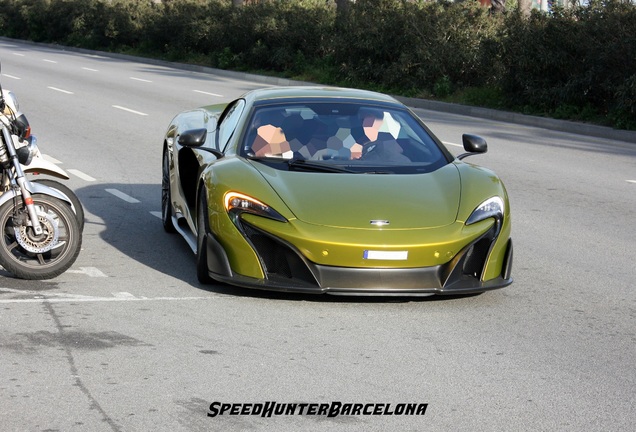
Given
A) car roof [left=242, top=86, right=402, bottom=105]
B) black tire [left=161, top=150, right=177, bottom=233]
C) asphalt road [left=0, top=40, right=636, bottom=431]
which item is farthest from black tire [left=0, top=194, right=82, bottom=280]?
black tire [left=161, top=150, right=177, bottom=233]

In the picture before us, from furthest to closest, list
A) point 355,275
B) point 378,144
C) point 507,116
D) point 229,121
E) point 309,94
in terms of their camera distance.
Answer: point 507,116, point 229,121, point 309,94, point 378,144, point 355,275

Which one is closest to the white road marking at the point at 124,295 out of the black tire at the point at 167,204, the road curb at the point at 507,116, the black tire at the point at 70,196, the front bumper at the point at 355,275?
the front bumper at the point at 355,275

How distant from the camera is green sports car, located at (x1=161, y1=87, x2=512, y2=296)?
7.02 m

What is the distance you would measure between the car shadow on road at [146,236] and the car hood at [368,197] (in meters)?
0.57

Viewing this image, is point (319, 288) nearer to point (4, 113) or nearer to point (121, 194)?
point (4, 113)

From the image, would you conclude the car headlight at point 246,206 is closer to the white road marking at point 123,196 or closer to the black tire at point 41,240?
the black tire at point 41,240

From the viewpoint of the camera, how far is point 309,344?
6.36 meters


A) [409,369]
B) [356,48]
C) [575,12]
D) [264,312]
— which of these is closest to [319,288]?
[264,312]

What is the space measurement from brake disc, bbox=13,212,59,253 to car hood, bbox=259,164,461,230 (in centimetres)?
146

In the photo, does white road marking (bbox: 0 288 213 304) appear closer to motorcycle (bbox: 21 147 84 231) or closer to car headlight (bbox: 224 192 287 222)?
car headlight (bbox: 224 192 287 222)

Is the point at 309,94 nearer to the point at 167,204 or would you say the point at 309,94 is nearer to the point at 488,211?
the point at 167,204

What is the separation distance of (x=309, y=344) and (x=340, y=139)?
2306 mm

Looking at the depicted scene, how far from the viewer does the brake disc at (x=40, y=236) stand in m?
7.58

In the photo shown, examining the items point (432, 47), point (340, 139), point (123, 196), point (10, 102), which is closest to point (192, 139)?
point (340, 139)
